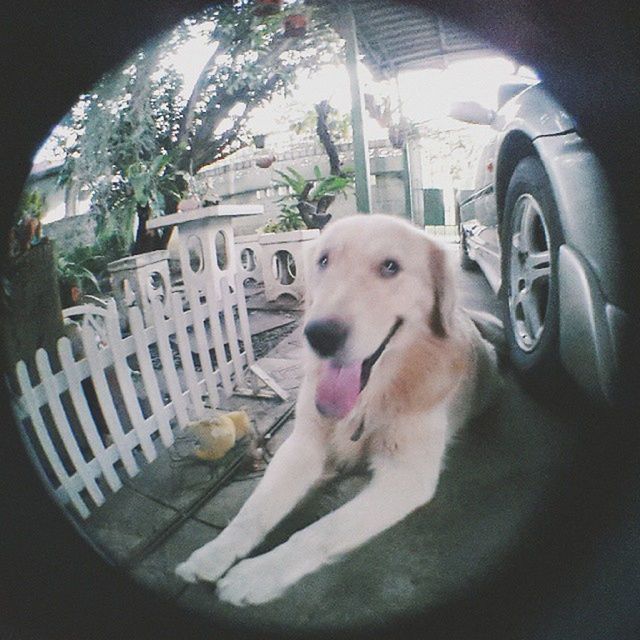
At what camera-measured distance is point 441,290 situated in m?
0.96

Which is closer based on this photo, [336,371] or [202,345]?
[336,371]

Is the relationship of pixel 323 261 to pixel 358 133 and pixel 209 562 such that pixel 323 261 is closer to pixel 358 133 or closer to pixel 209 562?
pixel 358 133

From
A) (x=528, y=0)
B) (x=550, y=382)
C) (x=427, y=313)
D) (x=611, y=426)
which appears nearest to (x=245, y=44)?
(x=528, y=0)

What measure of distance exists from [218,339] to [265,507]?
401mm

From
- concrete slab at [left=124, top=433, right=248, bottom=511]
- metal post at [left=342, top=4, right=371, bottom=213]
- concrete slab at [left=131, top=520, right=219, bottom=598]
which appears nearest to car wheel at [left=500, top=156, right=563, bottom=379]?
metal post at [left=342, top=4, right=371, bottom=213]

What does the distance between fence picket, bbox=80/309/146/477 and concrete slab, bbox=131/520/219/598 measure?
7.2 inches

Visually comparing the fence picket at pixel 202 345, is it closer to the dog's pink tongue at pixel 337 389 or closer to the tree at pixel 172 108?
the tree at pixel 172 108

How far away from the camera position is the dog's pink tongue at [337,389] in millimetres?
972

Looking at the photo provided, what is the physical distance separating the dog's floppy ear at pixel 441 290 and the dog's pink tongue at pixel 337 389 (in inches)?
7.2

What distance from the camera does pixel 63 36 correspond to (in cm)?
120

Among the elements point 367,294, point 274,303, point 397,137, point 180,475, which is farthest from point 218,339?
point 397,137

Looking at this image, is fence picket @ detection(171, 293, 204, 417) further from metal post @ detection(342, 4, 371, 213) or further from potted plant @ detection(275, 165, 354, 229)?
metal post @ detection(342, 4, 371, 213)

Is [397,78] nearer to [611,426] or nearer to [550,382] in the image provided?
[550,382]

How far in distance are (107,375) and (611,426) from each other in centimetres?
114
